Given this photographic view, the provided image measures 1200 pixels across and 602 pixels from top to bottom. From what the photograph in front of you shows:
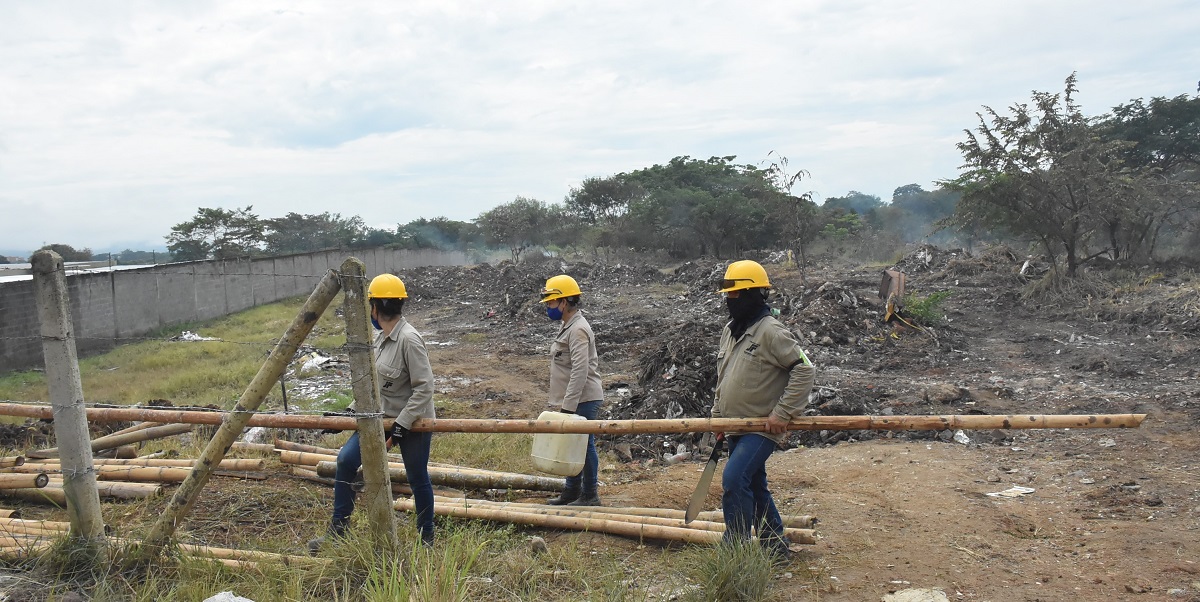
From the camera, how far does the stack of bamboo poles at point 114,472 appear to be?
13.8 ft

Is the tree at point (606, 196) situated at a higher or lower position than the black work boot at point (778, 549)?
higher

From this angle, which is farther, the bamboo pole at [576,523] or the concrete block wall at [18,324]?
the concrete block wall at [18,324]

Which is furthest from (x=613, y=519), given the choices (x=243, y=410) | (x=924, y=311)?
(x=924, y=311)

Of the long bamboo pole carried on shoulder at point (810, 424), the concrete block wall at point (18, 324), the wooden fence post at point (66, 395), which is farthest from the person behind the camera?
the concrete block wall at point (18, 324)

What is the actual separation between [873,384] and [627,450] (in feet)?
13.3

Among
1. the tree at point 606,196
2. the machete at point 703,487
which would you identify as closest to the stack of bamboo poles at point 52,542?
the machete at point 703,487

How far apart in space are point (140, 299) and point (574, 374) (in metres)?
16.3

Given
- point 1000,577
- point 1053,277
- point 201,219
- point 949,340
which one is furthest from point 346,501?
point 201,219

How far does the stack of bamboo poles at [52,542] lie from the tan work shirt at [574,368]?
1934mm

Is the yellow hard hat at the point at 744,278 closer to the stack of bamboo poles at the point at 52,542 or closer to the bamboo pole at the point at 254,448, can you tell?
the stack of bamboo poles at the point at 52,542

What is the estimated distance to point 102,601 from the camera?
2852mm

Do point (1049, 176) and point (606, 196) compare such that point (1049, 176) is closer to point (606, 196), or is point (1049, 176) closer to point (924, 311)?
point (924, 311)

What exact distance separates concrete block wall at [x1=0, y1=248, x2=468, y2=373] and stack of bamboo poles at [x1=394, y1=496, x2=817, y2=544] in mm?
5882

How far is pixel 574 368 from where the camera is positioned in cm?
473
